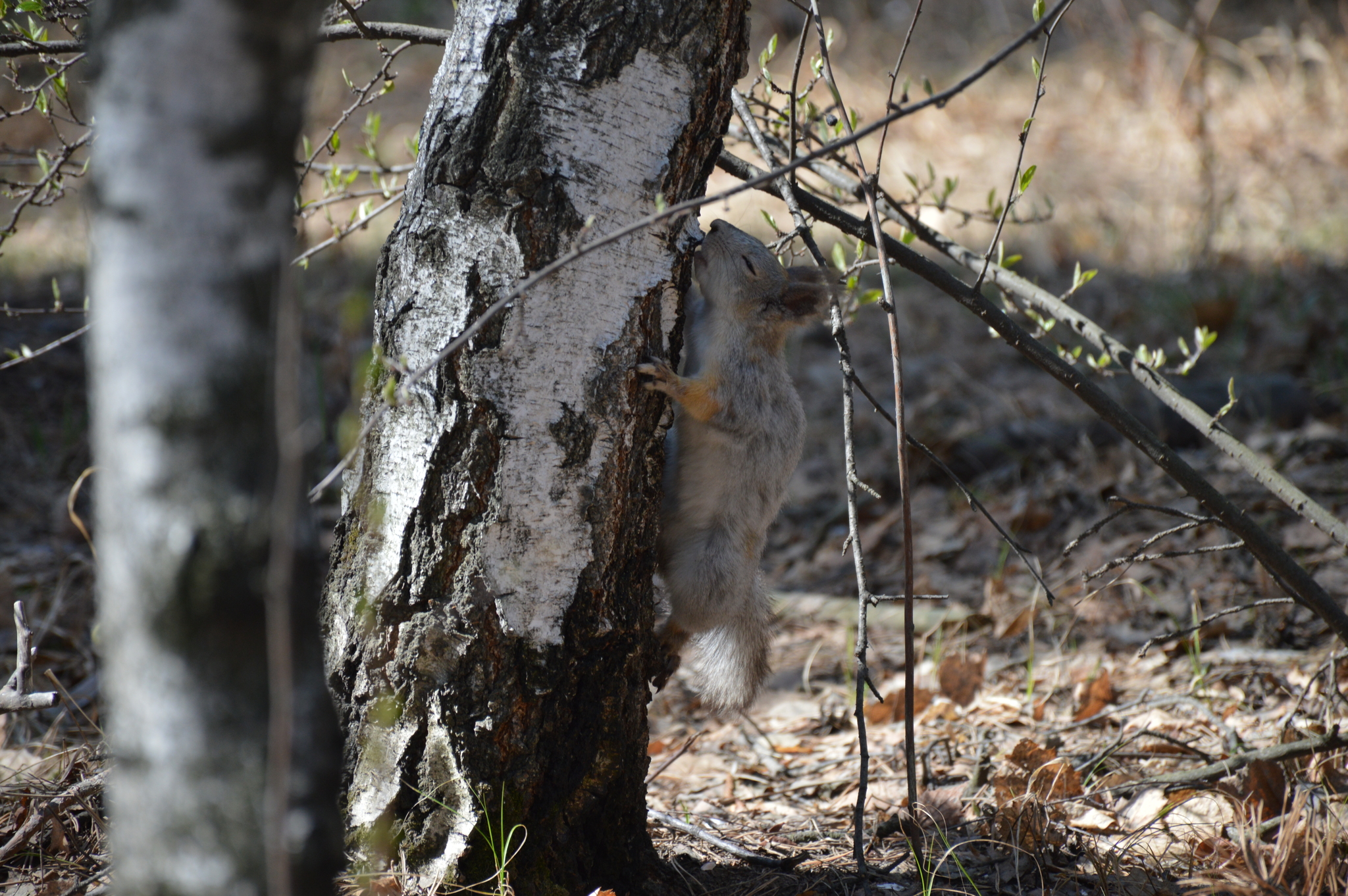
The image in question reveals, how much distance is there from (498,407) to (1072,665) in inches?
101

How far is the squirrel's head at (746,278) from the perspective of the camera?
282 cm

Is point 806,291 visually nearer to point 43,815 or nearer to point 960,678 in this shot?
point 960,678

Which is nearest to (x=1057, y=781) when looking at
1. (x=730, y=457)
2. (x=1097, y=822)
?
(x=1097, y=822)

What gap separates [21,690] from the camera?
1.73 m

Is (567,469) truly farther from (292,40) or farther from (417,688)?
(292,40)

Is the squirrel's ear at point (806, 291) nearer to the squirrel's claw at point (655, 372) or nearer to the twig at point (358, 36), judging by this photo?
the squirrel's claw at point (655, 372)

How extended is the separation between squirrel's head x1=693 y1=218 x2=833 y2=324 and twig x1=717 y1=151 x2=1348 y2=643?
1.90 feet

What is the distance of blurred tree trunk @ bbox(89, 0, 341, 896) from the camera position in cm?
99

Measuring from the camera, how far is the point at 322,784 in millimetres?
1113

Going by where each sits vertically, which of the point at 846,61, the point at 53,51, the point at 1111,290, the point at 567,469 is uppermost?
the point at 846,61

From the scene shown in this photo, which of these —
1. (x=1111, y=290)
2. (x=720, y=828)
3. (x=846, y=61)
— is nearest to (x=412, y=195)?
(x=720, y=828)

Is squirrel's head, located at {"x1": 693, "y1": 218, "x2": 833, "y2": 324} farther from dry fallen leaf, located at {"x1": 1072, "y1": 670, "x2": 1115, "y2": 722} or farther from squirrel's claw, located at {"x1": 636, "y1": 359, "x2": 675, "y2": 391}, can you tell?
dry fallen leaf, located at {"x1": 1072, "y1": 670, "x2": 1115, "y2": 722}

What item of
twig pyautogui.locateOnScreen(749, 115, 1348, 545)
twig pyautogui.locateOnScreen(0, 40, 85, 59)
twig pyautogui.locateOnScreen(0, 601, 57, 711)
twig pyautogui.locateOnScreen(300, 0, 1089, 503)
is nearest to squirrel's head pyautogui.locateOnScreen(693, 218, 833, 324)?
twig pyautogui.locateOnScreen(749, 115, 1348, 545)

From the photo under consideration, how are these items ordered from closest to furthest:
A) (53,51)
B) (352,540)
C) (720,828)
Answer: (352,540) → (53,51) → (720,828)
